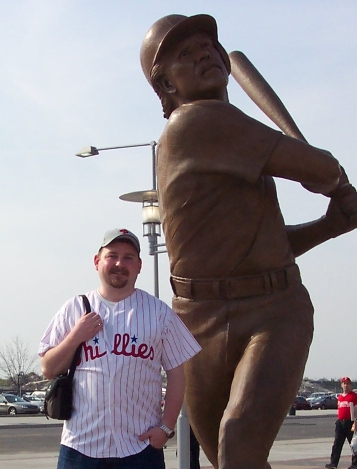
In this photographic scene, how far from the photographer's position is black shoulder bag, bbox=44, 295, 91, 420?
3.08 metres

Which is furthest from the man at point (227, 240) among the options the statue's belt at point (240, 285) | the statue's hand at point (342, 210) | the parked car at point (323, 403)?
the parked car at point (323, 403)

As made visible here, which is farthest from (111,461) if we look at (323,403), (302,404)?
(323,403)

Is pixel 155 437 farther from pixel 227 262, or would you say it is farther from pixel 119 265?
Answer: pixel 227 262

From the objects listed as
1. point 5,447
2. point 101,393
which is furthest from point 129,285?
point 5,447

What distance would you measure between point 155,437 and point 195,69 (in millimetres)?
1741

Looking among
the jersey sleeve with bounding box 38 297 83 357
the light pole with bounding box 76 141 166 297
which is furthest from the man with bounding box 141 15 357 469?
the light pole with bounding box 76 141 166 297

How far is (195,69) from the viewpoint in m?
3.85

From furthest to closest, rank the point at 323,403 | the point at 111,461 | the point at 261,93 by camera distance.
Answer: the point at 323,403 → the point at 261,93 → the point at 111,461

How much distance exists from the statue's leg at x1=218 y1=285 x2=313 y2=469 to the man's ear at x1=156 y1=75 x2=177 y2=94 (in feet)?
3.64

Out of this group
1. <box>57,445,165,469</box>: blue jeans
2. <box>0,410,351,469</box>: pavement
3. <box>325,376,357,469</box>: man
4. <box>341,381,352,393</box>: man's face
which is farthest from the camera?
<box>341,381,352,393</box>: man's face

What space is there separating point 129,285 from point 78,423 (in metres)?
0.59

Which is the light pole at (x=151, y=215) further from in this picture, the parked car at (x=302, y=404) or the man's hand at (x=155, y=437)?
the parked car at (x=302, y=404)

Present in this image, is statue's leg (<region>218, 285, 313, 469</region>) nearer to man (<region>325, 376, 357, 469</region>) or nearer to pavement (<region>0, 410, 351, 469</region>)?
pavement (<region>0, 410, 351, 469</region>)

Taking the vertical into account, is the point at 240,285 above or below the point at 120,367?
above
